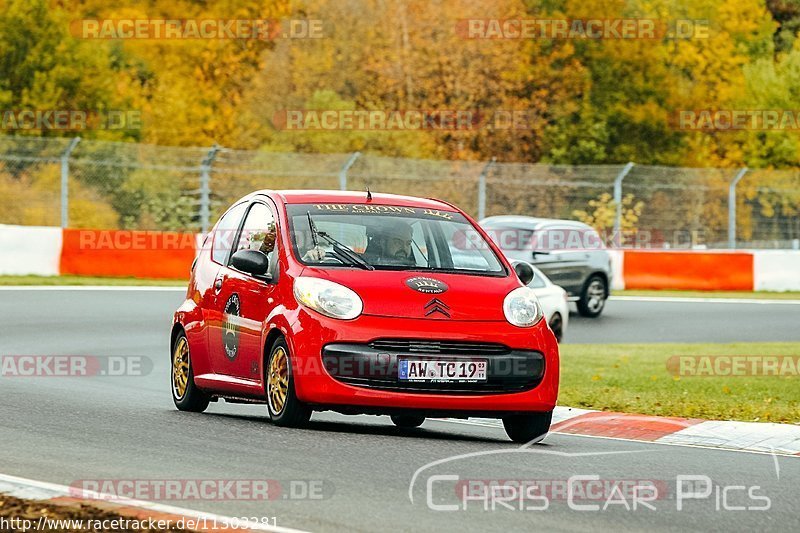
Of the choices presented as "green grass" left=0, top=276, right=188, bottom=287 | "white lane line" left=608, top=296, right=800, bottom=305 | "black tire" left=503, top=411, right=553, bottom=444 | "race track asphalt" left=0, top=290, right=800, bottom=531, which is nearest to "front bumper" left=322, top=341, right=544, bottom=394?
"race track asphalt" left=0, top=290, right=800, bottom=531

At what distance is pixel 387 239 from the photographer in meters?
9.96

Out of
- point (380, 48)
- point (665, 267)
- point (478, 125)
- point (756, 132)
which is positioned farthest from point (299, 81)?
point (665, 267)

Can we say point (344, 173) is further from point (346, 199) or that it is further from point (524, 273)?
point (524, 273)

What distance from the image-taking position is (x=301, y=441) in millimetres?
8844

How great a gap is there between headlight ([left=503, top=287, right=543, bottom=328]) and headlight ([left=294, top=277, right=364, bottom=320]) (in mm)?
927


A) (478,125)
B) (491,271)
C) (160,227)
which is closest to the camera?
(491,271)

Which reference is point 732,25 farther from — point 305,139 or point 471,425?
point 471,425

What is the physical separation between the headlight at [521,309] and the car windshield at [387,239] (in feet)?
1.15

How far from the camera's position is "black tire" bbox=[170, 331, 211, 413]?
10961 mm

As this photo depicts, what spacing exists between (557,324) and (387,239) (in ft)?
31.6

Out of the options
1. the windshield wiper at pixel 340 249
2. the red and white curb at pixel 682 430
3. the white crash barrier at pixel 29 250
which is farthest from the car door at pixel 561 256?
the windshield wiper at pixel 340 249

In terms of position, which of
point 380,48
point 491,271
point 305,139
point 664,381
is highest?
point 380,48

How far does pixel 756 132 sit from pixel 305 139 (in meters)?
18.2

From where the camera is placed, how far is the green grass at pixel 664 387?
1197 centimetres
